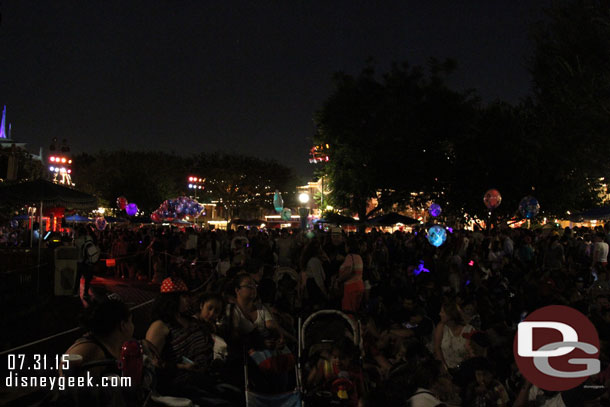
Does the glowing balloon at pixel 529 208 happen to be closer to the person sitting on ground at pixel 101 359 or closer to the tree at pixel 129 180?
the person sitting on ground at pixel 101 359

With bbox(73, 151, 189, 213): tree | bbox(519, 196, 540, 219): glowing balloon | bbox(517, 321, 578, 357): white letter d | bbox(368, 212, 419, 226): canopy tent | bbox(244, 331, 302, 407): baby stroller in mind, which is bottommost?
bbox(244, 331, 302, 407): baby stroller

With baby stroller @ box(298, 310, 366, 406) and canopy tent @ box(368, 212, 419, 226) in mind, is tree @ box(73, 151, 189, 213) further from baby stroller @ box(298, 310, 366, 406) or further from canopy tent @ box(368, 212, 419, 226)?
baby stroller @ box(298, 310, 366, 406)

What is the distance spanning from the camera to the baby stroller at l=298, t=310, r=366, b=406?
418cm

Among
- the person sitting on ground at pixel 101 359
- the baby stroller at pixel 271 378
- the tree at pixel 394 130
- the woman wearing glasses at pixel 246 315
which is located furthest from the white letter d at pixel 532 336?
the tree at pixel 394 130

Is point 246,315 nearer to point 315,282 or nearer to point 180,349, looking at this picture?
point 180,349

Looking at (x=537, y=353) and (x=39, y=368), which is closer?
(x=537, y=353)

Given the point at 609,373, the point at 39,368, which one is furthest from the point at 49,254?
the point at 609,373

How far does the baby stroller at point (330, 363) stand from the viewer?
418 cm

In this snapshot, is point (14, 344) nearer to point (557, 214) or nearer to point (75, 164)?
point (557, 214)

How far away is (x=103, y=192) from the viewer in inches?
2206

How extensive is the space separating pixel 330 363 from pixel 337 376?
16 cm

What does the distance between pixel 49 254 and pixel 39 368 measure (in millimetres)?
6645

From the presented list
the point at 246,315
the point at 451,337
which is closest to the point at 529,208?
the point at 451,337

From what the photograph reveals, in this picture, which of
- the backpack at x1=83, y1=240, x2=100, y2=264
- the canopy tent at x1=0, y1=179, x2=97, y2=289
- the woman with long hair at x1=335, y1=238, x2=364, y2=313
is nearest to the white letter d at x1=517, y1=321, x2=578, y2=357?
the woman with long hair at x1=335, y1=238, x2=364, y2=313
